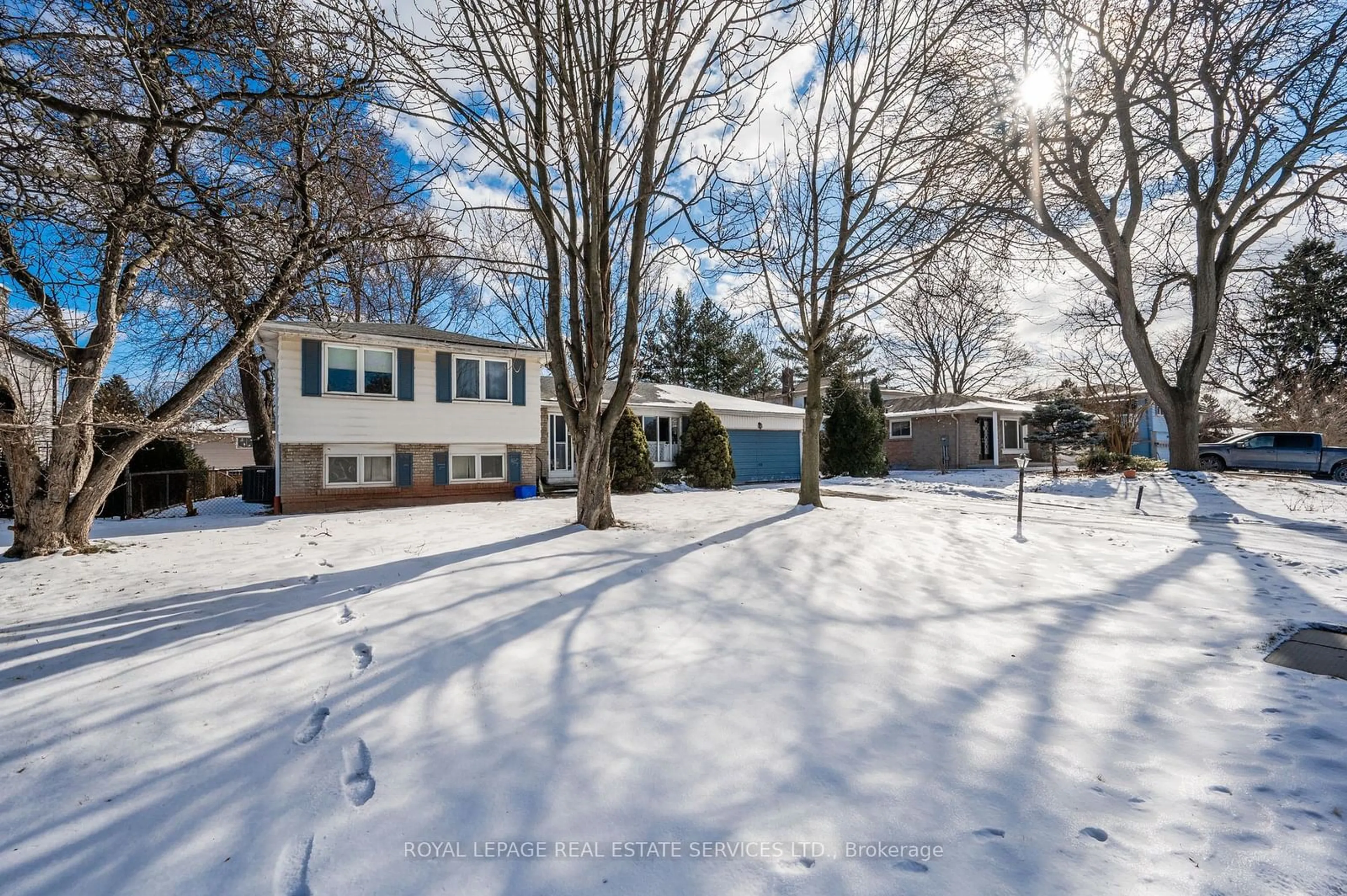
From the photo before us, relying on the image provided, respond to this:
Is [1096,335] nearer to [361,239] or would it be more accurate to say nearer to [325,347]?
[361,239]

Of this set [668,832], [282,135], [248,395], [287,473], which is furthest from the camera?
[248,395]

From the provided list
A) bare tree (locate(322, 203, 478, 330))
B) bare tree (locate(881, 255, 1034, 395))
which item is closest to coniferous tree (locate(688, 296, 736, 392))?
bare tree (locate(881, 255, 1034, 395))

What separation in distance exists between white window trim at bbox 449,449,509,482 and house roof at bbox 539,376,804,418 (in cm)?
232

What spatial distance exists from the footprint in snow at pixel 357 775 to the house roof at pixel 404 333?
33.2 ft

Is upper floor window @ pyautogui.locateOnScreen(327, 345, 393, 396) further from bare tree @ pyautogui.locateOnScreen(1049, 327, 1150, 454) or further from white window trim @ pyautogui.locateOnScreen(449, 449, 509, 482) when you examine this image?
bare tree @ pyautogui.locateOnScreen(1049, 327, 1150, 454)

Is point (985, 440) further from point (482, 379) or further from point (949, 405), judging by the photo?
point (482, 379)

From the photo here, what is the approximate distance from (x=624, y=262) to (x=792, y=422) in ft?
41.5

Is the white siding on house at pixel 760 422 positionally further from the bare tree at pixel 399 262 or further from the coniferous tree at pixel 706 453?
the bare tree at pixel 399 262

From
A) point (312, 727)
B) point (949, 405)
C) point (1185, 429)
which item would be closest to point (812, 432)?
point (312, 727)

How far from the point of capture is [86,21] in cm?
431

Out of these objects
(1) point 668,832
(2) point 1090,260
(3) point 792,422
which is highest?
(2) point 1090,260

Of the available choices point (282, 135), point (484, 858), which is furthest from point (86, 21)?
point (484, 858)

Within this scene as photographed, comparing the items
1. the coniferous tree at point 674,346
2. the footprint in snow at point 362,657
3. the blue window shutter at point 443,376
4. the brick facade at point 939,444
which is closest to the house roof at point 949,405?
the brick facade at point 939,444

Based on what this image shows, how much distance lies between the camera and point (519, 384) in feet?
49.7
